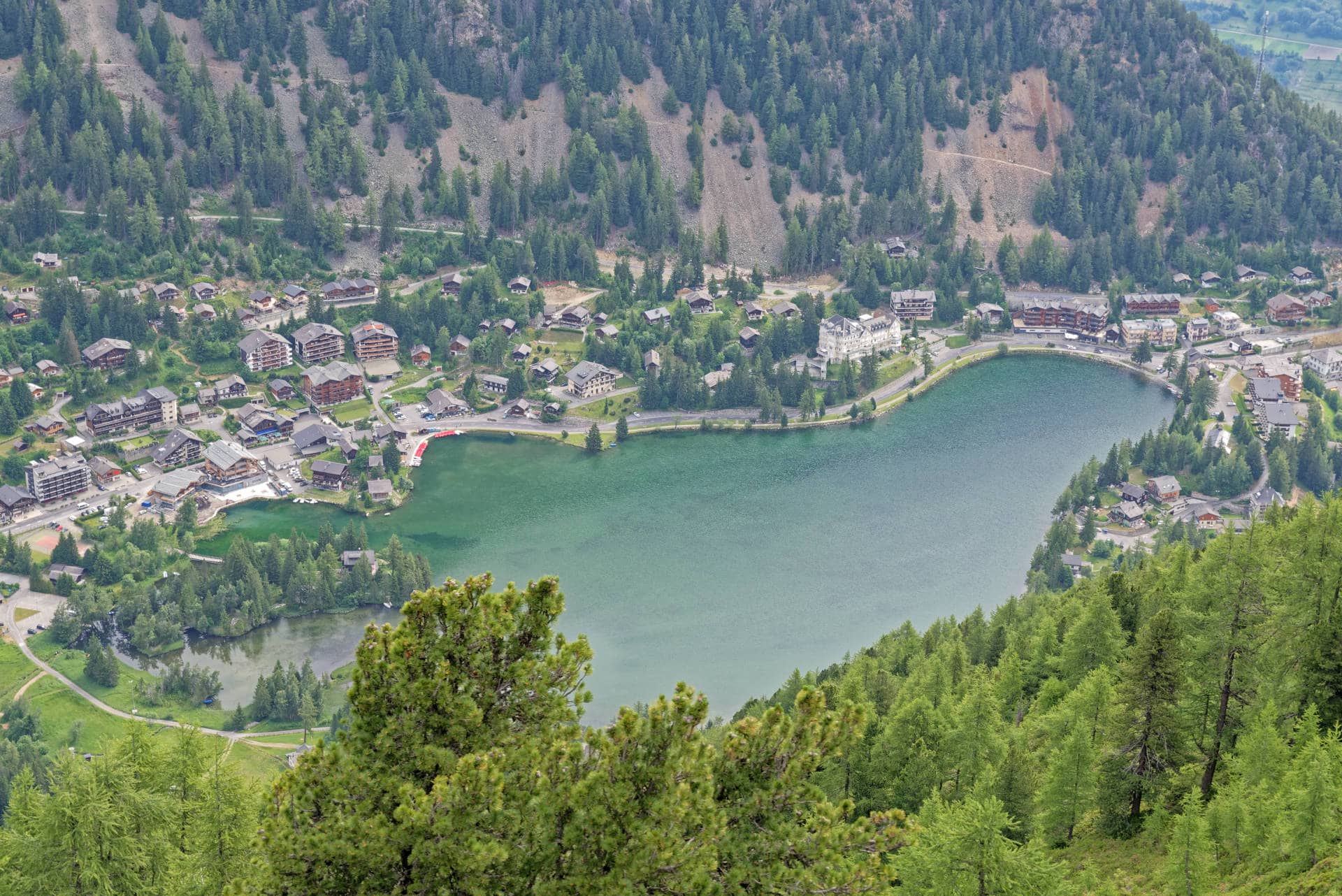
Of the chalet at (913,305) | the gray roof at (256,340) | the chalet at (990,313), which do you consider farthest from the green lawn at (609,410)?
the chalet at (990,313)

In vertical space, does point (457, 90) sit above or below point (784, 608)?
above

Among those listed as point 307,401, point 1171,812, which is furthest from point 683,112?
point 1171,812

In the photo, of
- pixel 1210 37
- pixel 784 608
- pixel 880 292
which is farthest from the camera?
pixel 1210 37

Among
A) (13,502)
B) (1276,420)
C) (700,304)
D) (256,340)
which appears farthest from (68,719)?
(1276,420)

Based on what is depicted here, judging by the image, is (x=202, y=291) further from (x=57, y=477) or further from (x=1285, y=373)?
(x=1285, y=373)

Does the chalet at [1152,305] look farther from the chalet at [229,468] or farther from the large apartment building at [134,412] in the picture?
the large apartment building at [134,412]

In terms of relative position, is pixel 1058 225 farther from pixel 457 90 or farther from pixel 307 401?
pixel 307 401
